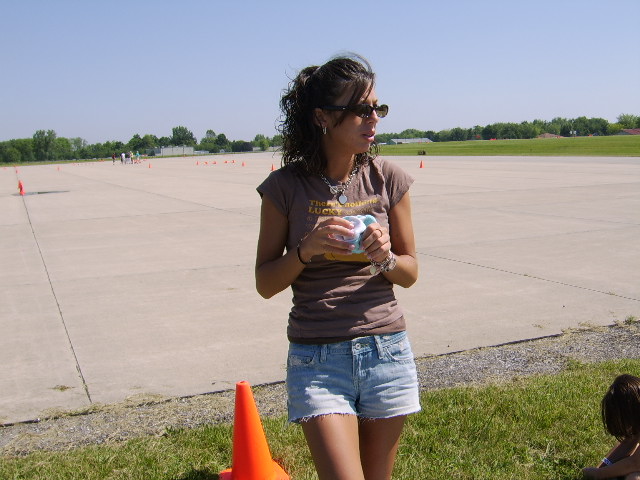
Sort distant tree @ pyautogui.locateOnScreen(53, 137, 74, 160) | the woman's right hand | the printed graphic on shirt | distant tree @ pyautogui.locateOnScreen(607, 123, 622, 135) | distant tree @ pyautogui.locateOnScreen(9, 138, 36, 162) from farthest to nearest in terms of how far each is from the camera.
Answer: distant tree @ pyautogui.locateOnScreen(53, 137, 74, 160), distant tree @ pyautogui.locateOnScreen(9, 138, 36, 162), distant tree @ pyautogui.locateOnScreen(607, 123, 622, 135), the printed graphic on shirt, the woman's right hand

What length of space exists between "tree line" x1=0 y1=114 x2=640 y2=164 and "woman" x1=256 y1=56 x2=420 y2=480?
122 meters

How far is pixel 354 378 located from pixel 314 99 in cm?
94

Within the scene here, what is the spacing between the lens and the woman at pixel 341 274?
2324 millimetres

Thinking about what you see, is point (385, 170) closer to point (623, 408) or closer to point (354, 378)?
point (354, 378)

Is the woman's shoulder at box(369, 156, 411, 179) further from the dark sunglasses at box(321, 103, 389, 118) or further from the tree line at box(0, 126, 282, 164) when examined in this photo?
the tree line at box(0, 126, 282, 164)

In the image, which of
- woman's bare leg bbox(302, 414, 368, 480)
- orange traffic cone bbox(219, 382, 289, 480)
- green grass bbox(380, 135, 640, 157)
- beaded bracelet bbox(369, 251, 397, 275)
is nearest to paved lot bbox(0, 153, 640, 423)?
orange traffic cone bbox(219, 382, 289, 480)

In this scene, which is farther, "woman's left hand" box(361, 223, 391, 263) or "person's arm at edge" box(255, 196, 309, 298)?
"person's arm at edge" box(255, 196, 309, 298)

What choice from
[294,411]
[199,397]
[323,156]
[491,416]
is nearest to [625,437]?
[491,416]

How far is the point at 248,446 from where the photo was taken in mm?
3443

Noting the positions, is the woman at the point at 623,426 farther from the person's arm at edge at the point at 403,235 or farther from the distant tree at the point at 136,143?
the distant tree at the point at 136,143

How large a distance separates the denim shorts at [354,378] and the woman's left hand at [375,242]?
0.31 metres

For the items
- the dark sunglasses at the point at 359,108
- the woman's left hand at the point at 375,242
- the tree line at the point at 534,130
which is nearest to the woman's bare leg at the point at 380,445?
the woman's left hand at the point at 375,242

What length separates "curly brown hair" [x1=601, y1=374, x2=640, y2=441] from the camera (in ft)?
10.3

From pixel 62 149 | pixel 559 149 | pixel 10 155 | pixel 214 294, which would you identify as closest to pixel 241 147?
pixel 10 155
